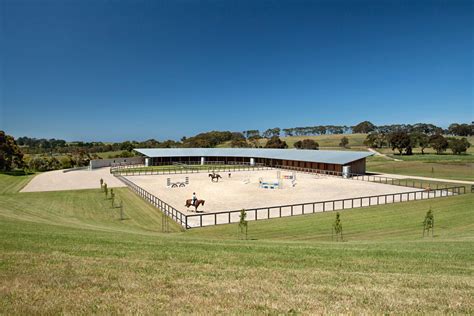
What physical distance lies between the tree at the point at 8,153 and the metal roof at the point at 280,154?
69.2 ft

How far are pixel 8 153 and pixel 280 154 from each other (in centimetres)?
4553

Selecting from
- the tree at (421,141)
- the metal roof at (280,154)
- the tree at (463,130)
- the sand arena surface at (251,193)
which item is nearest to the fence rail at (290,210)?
the sand arena surface at (251,193)

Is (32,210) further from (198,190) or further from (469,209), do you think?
(469,209)

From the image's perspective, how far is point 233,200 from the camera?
25672 mm

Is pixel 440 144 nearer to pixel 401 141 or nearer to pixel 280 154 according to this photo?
pixel 401 141

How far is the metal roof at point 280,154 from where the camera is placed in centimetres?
4678

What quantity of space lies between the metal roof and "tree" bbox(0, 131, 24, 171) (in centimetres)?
2109

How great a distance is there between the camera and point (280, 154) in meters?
60.2

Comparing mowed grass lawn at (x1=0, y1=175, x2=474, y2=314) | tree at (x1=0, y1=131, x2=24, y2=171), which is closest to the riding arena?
mowed grass lawn at (x1=0, y1=175, x2=474, y2=314)

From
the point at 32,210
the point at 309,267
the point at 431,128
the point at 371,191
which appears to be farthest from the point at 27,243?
the point at 431,128

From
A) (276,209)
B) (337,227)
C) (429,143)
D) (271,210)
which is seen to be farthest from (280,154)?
(429,143)

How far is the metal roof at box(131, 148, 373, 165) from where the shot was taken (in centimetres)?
4678

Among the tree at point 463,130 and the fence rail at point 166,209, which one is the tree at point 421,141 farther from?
the fence rail at point 166,209

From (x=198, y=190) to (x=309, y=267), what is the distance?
79.8 ft
